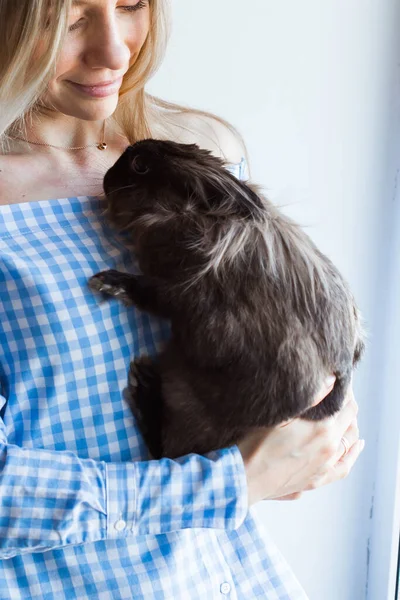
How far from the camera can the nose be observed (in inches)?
45.8

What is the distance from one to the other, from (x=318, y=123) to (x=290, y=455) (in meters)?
0.93

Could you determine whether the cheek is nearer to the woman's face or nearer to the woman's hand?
the woman's face

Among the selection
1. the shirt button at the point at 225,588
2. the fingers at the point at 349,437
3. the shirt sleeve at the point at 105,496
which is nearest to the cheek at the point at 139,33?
the shirt sleeve at the point at 105,496

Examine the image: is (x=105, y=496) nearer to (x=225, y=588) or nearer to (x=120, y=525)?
(x=120, y=525)

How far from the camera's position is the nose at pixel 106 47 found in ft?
3.81

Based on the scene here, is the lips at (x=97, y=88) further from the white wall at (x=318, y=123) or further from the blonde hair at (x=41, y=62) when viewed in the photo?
the white wall at (x=318, y=123)

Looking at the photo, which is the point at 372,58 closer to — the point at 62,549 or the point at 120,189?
the point at 120,189

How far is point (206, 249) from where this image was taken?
Answer: 1.13 m

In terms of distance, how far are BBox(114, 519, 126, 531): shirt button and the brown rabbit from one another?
152 millimetres

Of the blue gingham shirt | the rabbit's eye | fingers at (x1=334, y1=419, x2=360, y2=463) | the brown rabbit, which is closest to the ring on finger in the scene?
fingers at (x1=334, y1=419, x2=360, y2=463)

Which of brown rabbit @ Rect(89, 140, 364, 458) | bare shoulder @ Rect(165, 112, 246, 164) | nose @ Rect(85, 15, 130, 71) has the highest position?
nose @ Rect(85, 15, 130, 71)

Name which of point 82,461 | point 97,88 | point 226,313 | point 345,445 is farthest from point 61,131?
point 345,445

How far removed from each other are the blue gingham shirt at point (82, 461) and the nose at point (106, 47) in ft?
0.72

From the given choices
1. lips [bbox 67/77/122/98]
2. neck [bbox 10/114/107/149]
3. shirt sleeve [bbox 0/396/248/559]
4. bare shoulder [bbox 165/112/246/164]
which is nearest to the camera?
shirt sleeve [bbox 0/396/248/559]
